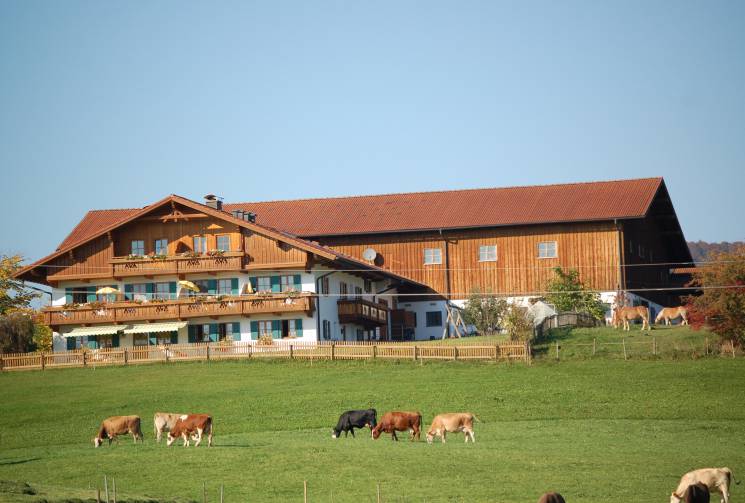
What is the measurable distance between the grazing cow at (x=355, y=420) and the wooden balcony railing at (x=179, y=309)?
2367 centimetres

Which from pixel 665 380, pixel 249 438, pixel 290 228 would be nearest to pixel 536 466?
pixel 249 438

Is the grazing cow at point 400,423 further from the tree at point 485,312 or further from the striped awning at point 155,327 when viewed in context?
the tree at point 485,312

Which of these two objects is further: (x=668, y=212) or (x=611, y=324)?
(x=668, y=212)

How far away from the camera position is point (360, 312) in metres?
65.2

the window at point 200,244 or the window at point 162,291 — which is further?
the window at point 200,244

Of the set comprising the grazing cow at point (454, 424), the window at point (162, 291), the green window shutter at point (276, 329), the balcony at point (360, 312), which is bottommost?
the grazing cow at point (454, 424)

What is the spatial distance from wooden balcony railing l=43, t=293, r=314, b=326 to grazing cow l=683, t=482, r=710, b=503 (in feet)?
125

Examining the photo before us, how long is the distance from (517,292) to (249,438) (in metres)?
37.4

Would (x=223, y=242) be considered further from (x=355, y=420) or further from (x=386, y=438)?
(x=386, y=438)

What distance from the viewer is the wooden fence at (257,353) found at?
53.6 m

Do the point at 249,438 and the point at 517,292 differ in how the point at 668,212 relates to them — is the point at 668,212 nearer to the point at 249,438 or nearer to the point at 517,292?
the point at 517,292

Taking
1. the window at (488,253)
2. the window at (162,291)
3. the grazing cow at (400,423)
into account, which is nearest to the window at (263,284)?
the window at (162,291)

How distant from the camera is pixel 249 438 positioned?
1454 inches

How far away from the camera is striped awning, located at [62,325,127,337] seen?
6206cm
